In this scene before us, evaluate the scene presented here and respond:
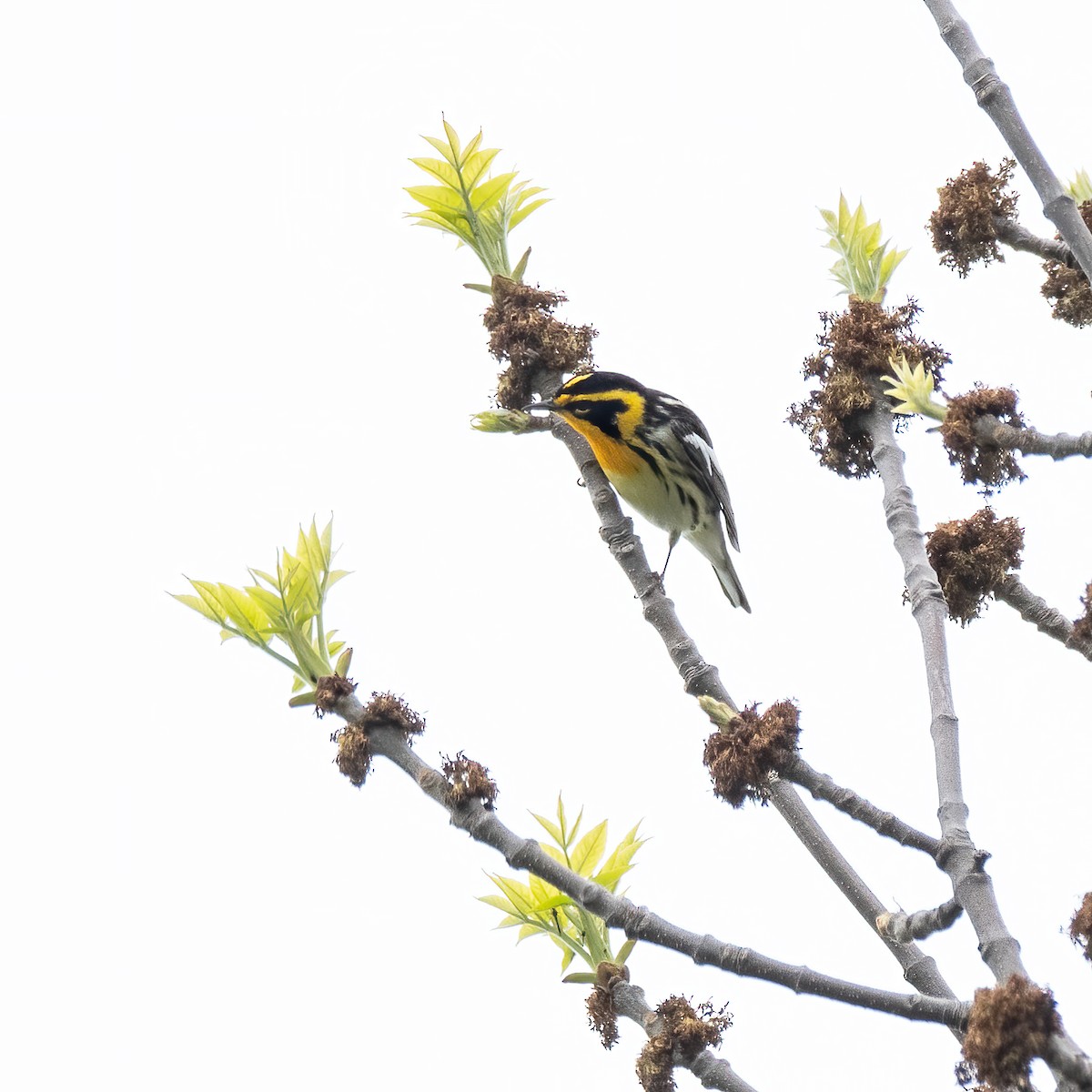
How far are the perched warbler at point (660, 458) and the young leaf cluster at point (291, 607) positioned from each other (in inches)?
130

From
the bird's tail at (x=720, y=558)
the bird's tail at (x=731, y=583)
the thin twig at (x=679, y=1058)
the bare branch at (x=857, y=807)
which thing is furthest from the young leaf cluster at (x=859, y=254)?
the bird's tail at (x=731, y=583)

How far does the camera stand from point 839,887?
122 inches

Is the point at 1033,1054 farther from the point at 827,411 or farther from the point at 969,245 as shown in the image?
the point at 969,245

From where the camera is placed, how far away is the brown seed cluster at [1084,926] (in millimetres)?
2432

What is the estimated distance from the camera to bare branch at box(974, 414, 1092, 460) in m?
3.24

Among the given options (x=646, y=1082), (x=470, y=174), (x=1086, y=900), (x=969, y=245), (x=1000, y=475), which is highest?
(x=969, y=245)

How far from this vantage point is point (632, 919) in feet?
9.66

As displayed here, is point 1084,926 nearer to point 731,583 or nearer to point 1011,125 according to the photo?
point 1011,125

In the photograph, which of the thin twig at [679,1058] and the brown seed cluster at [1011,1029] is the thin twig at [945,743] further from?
the thin twig at [679,1058]

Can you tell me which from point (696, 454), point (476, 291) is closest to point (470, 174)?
point (476, 291)

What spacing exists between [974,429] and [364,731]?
1.64m

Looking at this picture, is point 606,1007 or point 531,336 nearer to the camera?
point 606,1007

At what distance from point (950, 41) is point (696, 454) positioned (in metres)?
4.83

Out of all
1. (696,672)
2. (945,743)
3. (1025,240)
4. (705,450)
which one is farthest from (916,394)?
(705,450)
